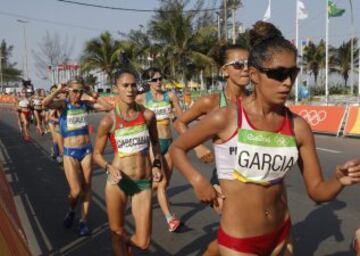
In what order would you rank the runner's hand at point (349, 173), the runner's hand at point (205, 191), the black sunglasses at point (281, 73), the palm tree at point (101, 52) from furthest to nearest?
1. the palm tree at point (101, 52)
2. the runner's hand at point (205, 191)
3. the black sunglasses at point (281, 73)
4. the runner's hand at point (349, 173)

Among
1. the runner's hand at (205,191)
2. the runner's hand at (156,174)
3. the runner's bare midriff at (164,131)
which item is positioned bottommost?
the runner's hand at (156,174)

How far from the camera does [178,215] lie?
7.77 metres

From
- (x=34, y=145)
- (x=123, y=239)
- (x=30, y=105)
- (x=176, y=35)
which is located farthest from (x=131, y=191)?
(x=176, y=35)

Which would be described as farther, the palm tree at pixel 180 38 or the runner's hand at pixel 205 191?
the palm tree at pixel 180 38

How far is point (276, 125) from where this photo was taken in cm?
315

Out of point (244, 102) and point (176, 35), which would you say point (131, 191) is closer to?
point (244, 102)

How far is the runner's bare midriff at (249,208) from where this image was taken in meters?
3.15

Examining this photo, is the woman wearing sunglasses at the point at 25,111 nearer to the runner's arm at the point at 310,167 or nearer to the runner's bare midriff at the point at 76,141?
the runner's bare midriff at the point at 76,141

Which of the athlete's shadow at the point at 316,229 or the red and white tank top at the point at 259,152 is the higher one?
the red and white tank top at the point at 259,152

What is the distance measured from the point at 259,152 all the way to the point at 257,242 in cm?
56

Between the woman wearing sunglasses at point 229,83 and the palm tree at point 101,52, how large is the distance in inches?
1921

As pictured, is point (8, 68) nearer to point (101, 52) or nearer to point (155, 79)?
point (101, 52)

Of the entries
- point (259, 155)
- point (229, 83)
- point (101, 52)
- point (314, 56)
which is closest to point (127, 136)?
point (229, 83)

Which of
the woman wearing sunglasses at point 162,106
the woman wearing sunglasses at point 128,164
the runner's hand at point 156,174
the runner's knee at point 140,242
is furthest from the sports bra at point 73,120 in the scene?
the runner's knee at point 140,242
